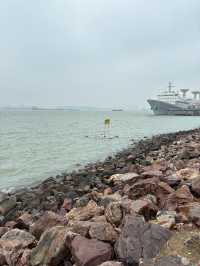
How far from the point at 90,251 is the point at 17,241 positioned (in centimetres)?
173

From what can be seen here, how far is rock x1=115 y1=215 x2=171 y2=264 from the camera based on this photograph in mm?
4395

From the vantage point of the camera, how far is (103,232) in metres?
5.16

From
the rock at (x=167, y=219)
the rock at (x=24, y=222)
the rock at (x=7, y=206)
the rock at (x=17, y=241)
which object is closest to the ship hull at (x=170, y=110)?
the rock at (x=7, y=206)

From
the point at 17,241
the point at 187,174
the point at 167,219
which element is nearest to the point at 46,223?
the point at 17,241

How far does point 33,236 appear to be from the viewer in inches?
241

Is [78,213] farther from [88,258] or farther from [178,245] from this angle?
[178,245]

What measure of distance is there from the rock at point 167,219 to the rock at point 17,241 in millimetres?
2169

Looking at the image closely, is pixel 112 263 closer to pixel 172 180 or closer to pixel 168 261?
pixel 168 261

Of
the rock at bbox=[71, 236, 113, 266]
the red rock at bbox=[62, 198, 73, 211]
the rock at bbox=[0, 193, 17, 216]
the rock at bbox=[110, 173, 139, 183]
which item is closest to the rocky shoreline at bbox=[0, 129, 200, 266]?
the rock at bbox=[71, 236, 113, 266]

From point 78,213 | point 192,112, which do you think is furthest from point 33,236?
point 192,112

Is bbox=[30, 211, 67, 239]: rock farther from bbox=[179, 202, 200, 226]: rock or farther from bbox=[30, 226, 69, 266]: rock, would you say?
bbox=[179, 202, 200, 226]: rock

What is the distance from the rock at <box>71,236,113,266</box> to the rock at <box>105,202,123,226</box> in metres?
0.82

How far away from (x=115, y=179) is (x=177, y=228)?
6.21 m

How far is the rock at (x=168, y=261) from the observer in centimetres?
395
